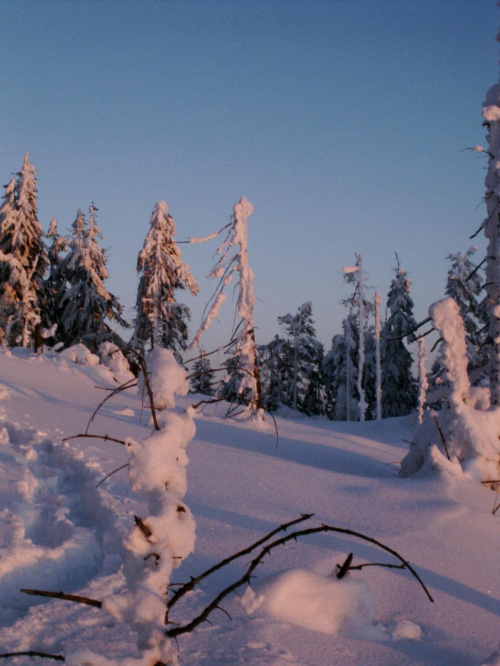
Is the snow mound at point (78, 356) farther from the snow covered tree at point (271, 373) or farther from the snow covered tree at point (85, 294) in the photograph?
the snow covered tree at point (271, 373)

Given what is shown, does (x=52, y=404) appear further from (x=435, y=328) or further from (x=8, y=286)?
(x=8, y=286)

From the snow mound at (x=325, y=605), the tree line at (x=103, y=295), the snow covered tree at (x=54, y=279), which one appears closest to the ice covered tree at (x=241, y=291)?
the tree line at (x=103, y=295)

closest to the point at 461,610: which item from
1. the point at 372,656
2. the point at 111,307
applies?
the point at 372,656

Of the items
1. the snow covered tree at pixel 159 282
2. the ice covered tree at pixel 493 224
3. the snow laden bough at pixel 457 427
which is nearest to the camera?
the snow laden bough at pixel 457 427

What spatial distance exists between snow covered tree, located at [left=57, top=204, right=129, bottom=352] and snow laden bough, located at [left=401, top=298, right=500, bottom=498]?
2122 cm

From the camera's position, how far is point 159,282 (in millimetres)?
25891

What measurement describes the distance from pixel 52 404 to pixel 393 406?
29.5 meters

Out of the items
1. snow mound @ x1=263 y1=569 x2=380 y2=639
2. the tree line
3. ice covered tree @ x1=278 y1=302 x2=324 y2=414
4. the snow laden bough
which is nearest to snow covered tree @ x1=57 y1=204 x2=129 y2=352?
the tree line

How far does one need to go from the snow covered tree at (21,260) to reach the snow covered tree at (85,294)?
1.45 metres

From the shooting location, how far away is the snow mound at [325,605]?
242 centimetres

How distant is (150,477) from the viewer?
164cm

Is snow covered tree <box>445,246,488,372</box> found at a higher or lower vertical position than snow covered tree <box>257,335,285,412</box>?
higher

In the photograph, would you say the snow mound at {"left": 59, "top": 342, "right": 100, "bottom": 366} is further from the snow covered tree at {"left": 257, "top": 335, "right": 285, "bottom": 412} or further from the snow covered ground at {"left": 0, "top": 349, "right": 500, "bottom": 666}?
the snow covered tree at {"left": 257, "top": 335, "right": 285, "bottom": 412}

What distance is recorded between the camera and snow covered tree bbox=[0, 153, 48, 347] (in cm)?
2297
